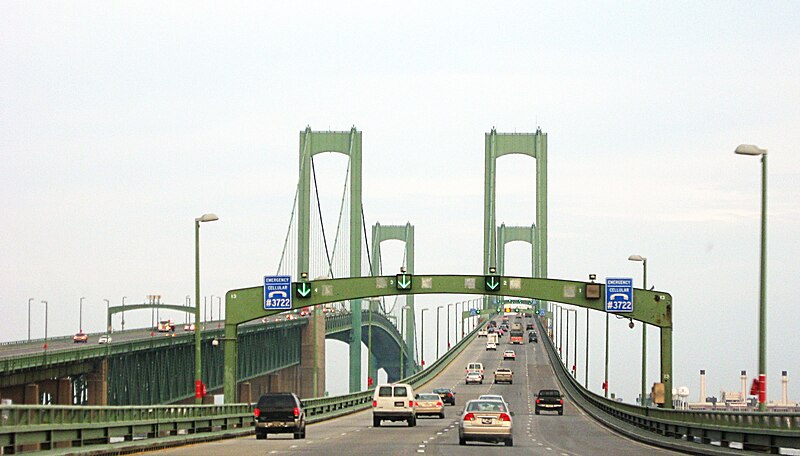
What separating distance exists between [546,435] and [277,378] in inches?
3774

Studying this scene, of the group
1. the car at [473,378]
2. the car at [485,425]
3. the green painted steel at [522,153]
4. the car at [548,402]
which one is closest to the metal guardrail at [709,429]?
the car at [485,425]

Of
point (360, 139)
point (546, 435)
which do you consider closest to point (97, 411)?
point (546, 435)

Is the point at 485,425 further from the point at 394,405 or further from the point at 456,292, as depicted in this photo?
the point at 456,292

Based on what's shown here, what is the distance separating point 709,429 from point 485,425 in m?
6.87

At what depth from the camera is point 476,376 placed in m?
114

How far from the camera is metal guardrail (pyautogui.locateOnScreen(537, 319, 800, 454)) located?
106 feet

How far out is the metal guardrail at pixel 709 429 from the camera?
32375mm

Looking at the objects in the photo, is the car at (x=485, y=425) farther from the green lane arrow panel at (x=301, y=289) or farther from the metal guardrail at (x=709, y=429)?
the green lane arrow panel at (x=301, y=289)

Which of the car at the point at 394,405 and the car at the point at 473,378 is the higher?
the car at the point at 394,405

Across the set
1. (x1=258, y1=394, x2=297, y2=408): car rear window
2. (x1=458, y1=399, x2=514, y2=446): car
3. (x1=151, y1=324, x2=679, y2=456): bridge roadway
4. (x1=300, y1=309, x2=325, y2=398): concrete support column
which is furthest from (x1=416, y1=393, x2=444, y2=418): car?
(x1=300, y1=309, x2=325, y2=398): concrete support column

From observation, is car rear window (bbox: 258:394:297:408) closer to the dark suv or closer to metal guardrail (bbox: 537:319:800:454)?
the dark suv

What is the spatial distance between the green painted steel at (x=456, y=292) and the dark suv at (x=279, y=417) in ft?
48.6

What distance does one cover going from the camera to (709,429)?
131 ft

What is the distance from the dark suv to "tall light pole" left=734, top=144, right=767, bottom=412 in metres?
16.0
